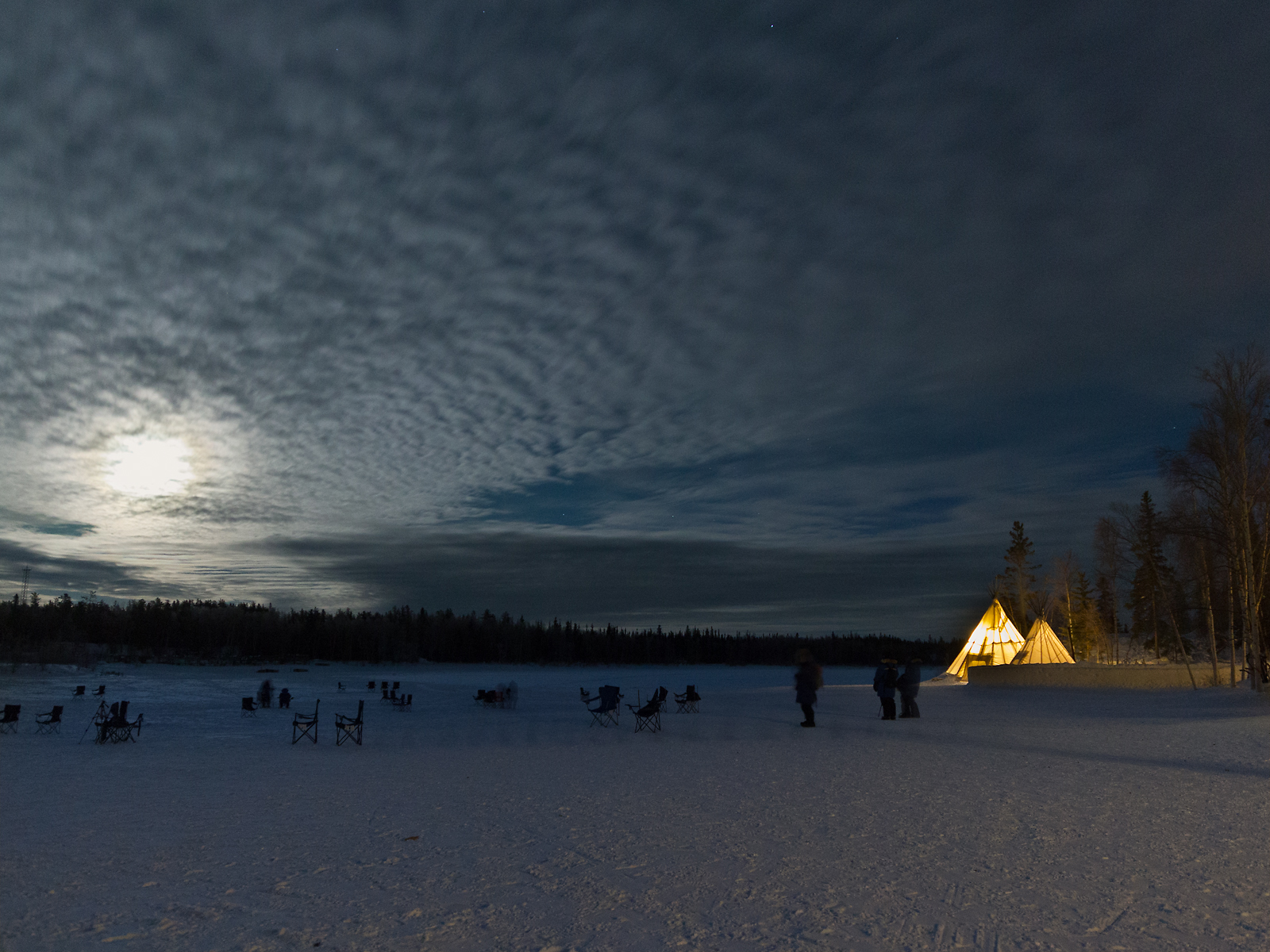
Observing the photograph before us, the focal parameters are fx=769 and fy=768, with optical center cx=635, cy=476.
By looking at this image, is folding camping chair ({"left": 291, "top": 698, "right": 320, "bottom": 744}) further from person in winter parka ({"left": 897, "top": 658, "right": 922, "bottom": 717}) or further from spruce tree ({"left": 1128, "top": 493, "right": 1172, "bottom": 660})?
spruce tree ({"left": 1128, "top": 493, "right": 1172, "bottom": 660})

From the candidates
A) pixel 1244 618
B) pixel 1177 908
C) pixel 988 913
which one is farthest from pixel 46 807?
pixel 1244 618

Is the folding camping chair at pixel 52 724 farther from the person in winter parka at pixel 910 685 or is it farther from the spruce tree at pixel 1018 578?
the spruce tree at pixel 1018 578

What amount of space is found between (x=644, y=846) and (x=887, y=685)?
1450cm

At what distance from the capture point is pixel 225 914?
494 centimetres

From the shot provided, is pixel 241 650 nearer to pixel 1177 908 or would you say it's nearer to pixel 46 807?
pixel 46 807

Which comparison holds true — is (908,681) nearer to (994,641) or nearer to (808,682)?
(808,682)

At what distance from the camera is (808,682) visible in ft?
57.7

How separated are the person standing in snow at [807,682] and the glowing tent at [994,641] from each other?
2874 centimetres

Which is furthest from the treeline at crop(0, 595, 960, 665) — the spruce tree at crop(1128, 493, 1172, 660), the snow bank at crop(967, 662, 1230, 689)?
the snow bank at crop(967, 662, 1230, 689)

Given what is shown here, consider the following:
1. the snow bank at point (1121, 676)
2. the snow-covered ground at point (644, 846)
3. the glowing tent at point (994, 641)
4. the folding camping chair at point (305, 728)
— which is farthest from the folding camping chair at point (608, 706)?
the glowing tent at point (994, 641)

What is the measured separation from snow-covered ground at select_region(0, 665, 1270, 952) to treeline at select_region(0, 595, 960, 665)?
85498 millimetres

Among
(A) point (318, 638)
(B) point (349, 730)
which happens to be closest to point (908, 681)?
(B) point (349, 730)

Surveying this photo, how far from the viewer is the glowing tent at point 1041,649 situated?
3966 cm

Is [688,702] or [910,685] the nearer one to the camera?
[910,685]
